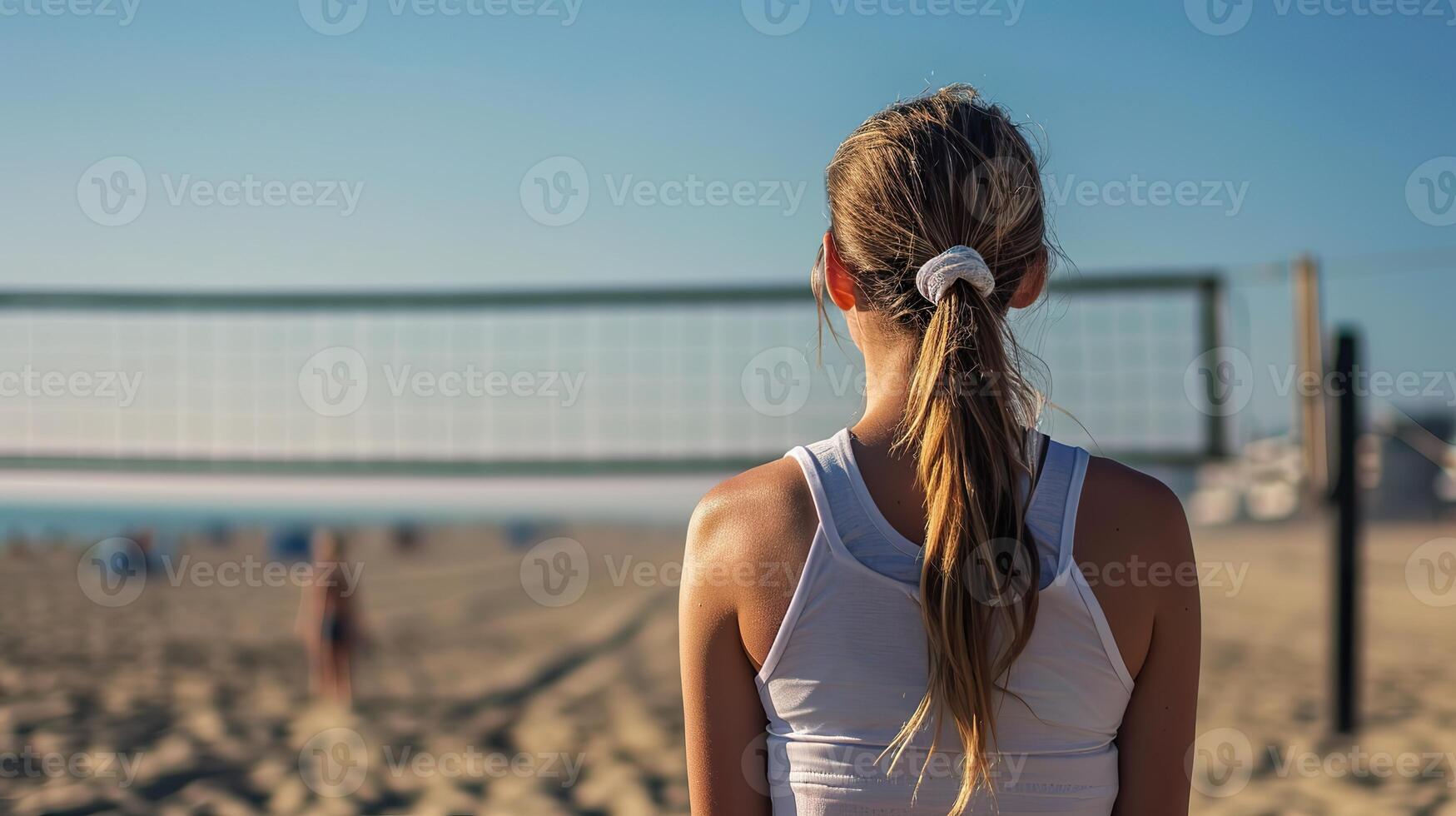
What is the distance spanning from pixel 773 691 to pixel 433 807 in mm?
2938

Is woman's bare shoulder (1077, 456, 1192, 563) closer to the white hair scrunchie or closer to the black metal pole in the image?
the white hair scrunchie

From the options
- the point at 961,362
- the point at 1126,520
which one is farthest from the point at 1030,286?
the point at 1126,520

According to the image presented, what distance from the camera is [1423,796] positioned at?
11.1 ft

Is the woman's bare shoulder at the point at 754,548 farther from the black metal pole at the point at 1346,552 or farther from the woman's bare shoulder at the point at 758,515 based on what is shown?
→ the black metal pole at the point at 1346,552

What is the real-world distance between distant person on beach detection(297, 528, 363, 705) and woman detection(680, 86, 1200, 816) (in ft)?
14.8

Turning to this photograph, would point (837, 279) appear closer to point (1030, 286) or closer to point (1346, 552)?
point (1030, 286)

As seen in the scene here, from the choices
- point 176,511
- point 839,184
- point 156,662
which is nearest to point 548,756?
point 156,662

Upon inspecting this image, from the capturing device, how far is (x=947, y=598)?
88cm

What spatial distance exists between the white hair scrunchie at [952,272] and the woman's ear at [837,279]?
0.31ft

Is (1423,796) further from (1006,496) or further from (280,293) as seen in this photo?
(280,293)

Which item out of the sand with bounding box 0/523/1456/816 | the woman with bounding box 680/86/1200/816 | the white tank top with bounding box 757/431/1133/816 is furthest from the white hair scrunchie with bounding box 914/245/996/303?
the sand with bounding box 0/523/1456/816

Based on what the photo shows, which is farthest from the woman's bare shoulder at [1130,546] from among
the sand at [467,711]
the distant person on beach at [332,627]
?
the distant person on beach at [332,627]

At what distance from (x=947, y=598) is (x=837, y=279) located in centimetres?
37

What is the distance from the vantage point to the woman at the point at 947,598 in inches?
34.9
